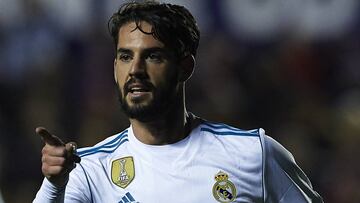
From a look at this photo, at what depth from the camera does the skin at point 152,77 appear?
4504mm

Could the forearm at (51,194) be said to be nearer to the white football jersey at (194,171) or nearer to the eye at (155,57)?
the white football jersey at (194,171)

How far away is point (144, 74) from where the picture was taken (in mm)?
4504

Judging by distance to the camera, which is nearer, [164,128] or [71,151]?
[71,151]

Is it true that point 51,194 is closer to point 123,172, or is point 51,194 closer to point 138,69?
point 123,172

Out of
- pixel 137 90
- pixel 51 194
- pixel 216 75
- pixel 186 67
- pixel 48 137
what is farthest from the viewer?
pixel 216 75

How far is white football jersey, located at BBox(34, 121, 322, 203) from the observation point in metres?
4.55

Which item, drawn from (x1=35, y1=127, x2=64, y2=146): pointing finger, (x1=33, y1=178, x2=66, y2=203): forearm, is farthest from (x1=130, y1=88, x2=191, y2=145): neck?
(x1=35, y1=127, x2=64, y2=146): pointing finger

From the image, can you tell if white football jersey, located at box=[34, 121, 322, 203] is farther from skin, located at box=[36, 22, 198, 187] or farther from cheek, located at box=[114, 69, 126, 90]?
cheek, located at box=[114, 69, 126, 90]

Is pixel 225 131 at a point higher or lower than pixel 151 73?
lower

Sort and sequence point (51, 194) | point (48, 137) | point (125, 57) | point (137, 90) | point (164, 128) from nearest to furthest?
point (48, 137) → point (51, 194) → point (137, 90) → point (125, 57) → point (164, 128)

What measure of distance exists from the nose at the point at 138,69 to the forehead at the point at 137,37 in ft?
0.27

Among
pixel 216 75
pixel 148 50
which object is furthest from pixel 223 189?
pixel 216 75

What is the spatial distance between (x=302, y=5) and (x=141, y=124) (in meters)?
4.52

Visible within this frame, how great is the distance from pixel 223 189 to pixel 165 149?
1.06ft
